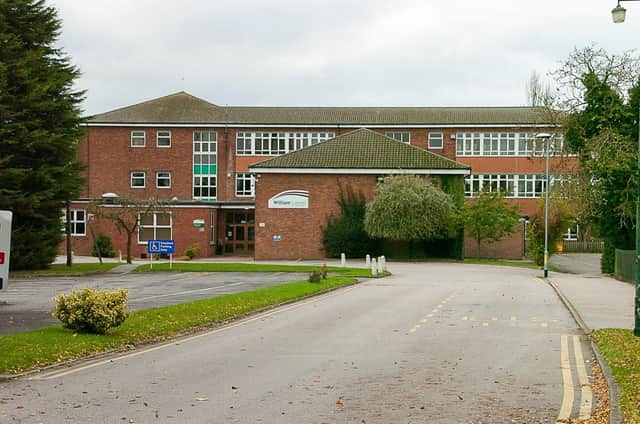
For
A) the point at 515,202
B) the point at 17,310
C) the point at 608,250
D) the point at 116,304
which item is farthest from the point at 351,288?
A: the point at 515,202

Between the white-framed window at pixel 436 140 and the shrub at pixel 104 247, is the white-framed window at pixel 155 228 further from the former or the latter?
the white-framed window at pixel 436 140

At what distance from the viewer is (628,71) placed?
4475cm

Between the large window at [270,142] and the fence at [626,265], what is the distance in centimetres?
3695

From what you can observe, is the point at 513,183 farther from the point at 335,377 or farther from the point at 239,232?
the point at 335,377

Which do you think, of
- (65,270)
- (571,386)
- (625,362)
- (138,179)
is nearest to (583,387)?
(571,386)

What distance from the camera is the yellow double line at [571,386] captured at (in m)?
9.05

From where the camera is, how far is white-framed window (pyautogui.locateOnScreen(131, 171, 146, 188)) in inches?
2899

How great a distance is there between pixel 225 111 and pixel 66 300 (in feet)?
207

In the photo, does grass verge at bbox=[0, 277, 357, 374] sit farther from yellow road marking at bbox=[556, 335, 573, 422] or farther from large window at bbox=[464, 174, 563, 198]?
large window at bbox=[464, 174, 563, 198]

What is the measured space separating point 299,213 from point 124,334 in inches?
A: 1845

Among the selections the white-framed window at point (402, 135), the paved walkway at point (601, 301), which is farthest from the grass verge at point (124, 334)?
the white-framed window at point (402, 135)

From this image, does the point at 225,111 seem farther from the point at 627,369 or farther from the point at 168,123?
the point at 627,369

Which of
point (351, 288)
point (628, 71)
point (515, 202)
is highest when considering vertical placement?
point (628, 71)

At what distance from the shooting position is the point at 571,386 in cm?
1080
